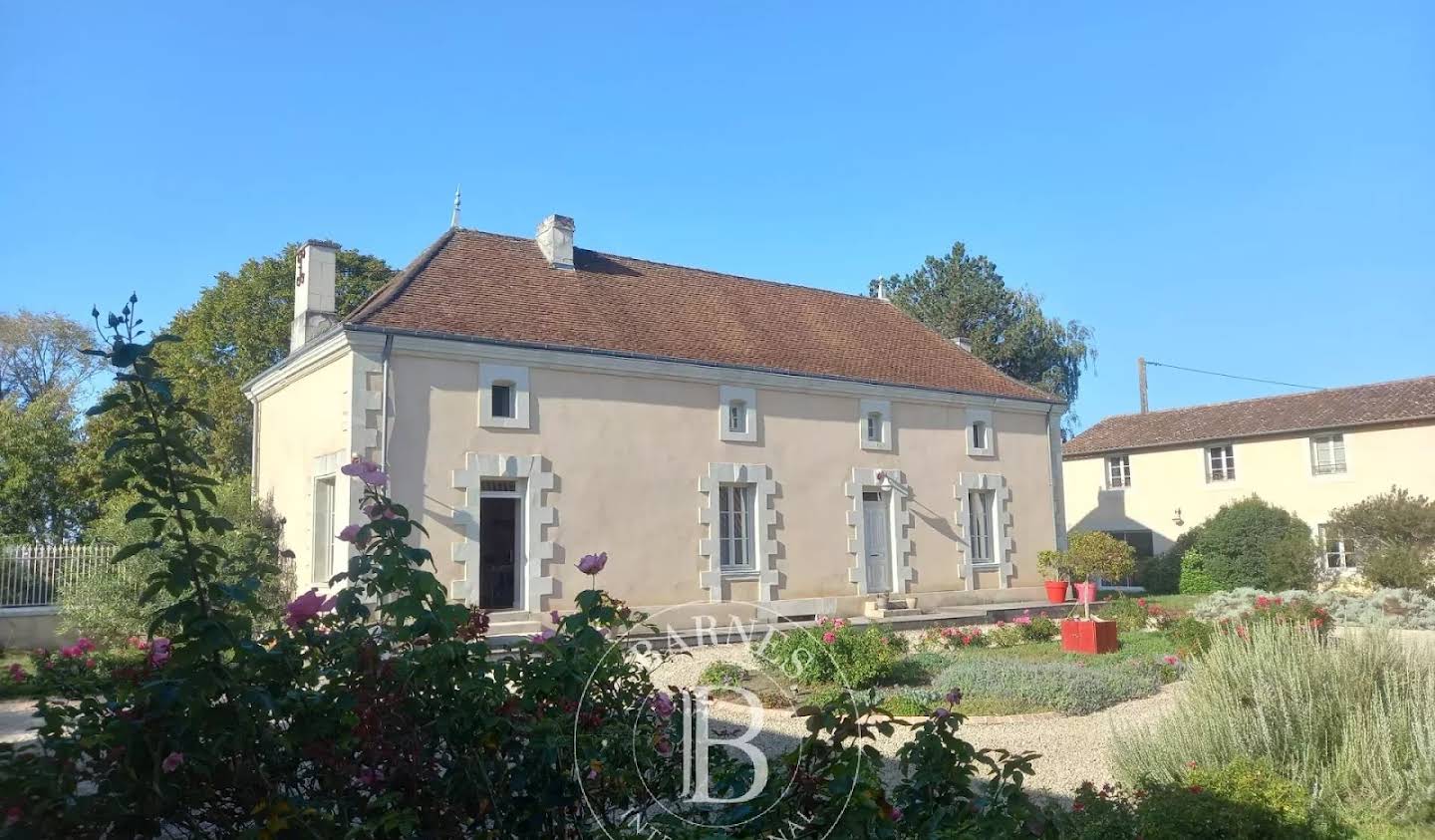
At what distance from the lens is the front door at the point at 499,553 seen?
13320mm

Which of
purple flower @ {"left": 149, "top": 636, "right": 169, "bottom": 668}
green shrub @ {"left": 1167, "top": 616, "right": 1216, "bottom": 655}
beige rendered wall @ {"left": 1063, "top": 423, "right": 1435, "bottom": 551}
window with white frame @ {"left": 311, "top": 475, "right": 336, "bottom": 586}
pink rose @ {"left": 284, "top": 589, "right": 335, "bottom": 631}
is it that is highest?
beige rendered wall @ {"left": 1063, "top": 423, "right": 1435, "bottom": 551}

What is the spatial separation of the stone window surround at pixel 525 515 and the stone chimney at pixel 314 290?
3.92 m

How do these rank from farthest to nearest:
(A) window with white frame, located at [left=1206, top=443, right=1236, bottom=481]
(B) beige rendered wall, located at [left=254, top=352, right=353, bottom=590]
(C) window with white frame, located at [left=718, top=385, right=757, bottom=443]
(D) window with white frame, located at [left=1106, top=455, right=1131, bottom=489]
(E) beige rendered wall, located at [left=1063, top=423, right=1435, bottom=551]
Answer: (D) window with white frame, located at [left=1106, top=455, right=1131, bottom=489], (A) window with white frame, located at [left=1206, top=443, right=1236, bottom=481], (E) beige rendered wall, located at [left=1063, top=423, right=1435, bottom=551], (C) window with white frame, located at [left=718, top=385, right=757, bottom=443], (B) beige rendered wall, located at [left=254, top=352, right=353, bottom=590]

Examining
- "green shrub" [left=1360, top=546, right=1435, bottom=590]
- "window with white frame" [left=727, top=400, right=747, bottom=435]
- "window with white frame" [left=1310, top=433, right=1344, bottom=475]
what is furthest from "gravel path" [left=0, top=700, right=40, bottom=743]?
"window with white frame" [left=1310, top=433, right=1344, bottom=475]

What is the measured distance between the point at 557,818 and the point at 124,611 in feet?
39.4

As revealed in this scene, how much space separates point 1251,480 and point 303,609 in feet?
89.3

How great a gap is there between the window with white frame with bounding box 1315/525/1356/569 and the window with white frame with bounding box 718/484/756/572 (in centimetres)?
1524

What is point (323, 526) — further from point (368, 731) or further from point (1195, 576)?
point (1195, 576)

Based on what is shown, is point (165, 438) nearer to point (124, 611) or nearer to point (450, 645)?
point (450, 645)

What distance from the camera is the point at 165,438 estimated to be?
2.64m

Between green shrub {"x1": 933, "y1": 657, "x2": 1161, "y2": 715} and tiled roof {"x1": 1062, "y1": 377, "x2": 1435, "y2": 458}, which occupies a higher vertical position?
tiled roof {"x1": 1062, "y1": 377, "x2": 1435, "y2": 458}

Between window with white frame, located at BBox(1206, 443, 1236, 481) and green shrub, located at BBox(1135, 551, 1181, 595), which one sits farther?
window with white frame, located at BBox(1206, 443, 1236, 481)

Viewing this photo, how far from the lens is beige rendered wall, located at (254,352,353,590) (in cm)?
1273

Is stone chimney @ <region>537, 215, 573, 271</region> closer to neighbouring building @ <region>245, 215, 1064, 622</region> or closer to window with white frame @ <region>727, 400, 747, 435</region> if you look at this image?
neighbouring building @ <region>245, 215, 1064, 622</region>
